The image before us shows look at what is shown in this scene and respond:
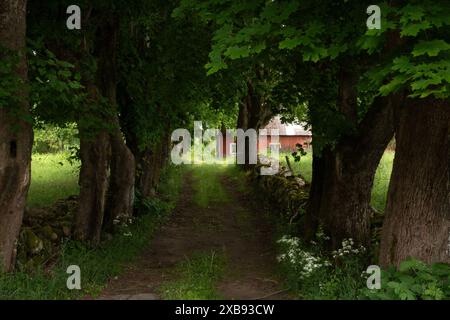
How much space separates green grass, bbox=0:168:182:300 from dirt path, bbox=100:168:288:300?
0.24m

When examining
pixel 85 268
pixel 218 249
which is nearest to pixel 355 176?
pixel 218 249

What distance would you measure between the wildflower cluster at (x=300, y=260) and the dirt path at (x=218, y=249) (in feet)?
1.40

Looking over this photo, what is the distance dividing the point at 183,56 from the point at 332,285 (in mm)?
7797

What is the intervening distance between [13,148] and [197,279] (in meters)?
3.74

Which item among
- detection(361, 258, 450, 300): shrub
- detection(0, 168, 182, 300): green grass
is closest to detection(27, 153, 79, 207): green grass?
detection(0, 168, 182, 300): green grass

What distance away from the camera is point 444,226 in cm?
750

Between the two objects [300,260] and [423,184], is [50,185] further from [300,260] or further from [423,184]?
[423,184]

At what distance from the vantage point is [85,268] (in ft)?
30.9

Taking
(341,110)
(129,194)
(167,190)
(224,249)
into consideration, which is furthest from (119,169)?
(167,190)

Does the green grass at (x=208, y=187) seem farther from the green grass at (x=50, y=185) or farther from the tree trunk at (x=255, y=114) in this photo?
the green grass at (x=50, y=185)

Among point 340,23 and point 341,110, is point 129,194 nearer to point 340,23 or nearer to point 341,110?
point 341,110

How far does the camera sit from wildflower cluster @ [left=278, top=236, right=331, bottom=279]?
8.72 metres

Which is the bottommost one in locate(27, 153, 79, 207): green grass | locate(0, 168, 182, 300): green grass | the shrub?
locate(0, 168, 182, 300): green grass

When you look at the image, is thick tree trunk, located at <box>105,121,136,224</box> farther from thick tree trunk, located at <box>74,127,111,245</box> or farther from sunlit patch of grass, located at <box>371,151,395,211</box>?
sunlit patch of grass, located at <box>371,151,395,211</box>
